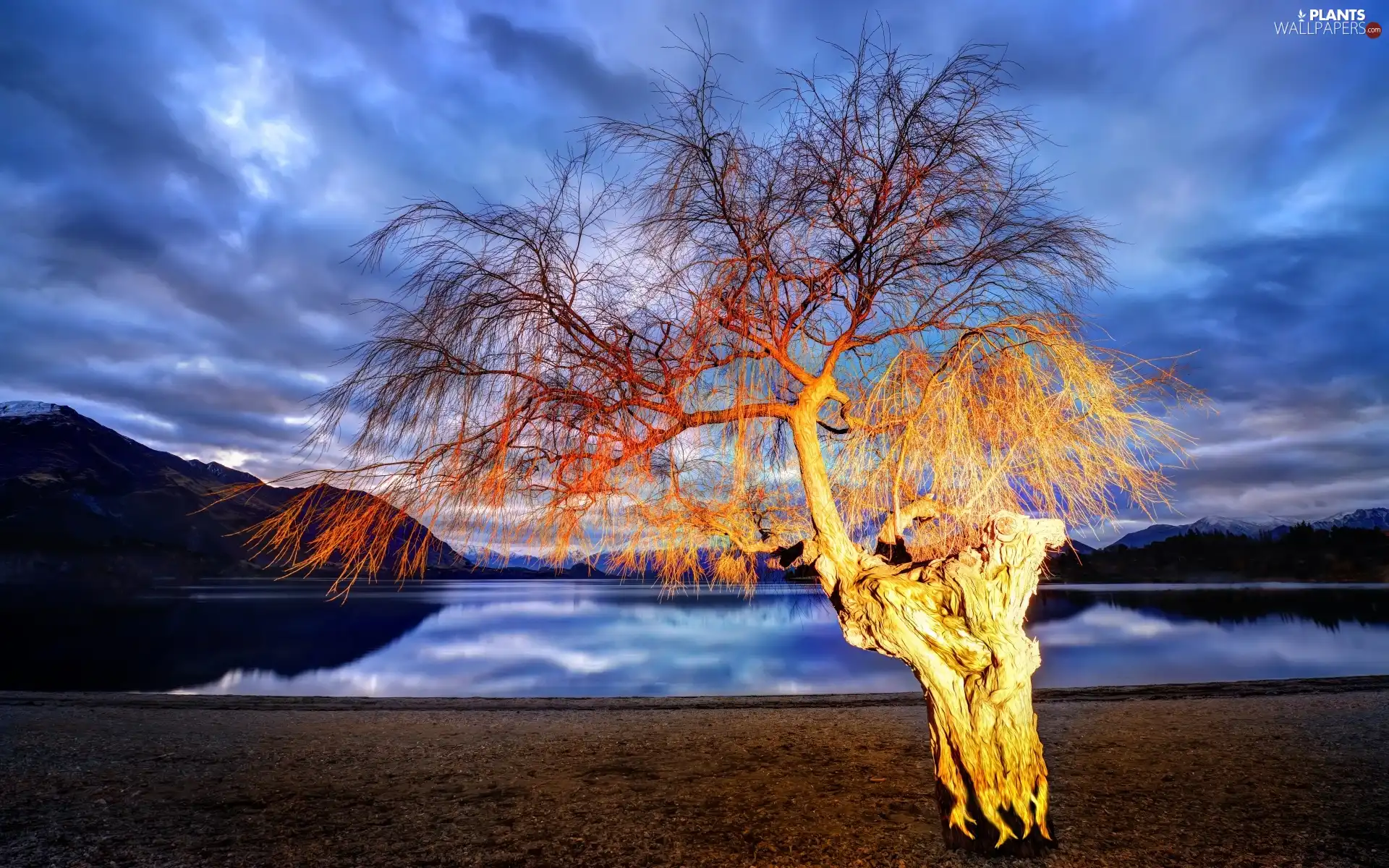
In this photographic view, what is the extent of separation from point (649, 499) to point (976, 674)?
2255 millimetres

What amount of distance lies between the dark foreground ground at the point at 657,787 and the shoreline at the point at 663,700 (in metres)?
1.03

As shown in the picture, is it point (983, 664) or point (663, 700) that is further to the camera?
point (663, 700)

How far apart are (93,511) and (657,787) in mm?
168621

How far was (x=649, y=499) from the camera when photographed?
4699 mm

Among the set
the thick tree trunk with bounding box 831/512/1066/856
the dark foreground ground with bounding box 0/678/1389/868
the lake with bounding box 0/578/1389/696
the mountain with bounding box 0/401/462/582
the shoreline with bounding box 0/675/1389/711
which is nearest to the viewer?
→ the thick tree trunk with bounding box 831/512/1066/856

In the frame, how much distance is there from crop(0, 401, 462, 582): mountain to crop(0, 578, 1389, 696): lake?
2196 inches

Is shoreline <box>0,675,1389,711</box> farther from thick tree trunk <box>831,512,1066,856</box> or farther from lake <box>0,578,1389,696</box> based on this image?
thick tree trunk <box>831,512,1066,856</box>

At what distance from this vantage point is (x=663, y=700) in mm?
14211

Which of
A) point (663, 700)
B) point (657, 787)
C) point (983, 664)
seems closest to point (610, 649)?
point (663, 700)

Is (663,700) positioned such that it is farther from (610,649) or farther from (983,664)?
(610,649)

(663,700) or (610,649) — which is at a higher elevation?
(663,700)

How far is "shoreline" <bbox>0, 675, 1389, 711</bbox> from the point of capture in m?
12.3

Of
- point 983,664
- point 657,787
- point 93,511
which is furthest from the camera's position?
point 93,511

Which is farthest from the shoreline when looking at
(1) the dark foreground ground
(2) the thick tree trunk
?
(2) the thick tree trunk
